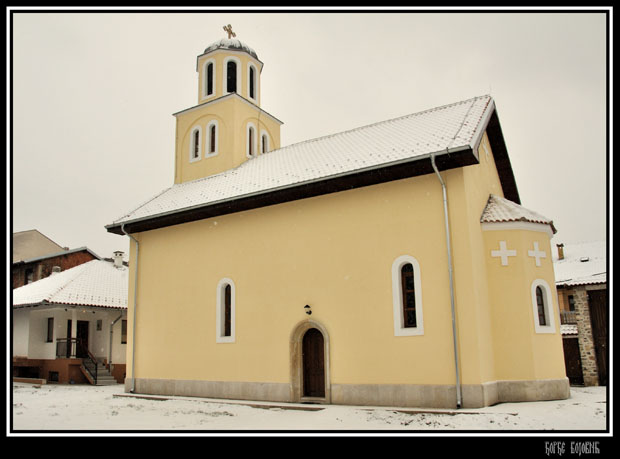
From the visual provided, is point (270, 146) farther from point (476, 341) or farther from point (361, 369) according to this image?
point (476, 341)

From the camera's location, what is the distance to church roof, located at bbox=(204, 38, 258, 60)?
21.5m

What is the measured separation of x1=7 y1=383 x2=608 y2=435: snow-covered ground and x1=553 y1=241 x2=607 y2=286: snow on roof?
20.4ft

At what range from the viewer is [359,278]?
13.1 meters

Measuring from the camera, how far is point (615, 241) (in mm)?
6492

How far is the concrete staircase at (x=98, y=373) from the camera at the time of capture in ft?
68.8

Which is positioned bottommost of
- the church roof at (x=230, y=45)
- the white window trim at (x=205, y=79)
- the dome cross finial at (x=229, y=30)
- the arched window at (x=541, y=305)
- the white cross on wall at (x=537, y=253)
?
the arched window at (x=541, y=305)

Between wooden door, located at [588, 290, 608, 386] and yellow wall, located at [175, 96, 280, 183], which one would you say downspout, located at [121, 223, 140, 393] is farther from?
wooden door, located at [588, 290, 608, 386]

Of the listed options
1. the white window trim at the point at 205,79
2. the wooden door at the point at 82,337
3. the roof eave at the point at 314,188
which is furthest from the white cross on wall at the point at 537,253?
the wooden door at the point at 82,337

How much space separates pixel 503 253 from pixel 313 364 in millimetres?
5575

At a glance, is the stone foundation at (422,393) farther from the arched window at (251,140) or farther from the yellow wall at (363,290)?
the arched window at (251,140)

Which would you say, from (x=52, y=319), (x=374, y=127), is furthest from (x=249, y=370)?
(x=52, y=319)

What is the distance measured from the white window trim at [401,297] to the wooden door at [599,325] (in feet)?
32.4

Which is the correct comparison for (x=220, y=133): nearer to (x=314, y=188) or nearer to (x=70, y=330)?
(x=314, y=188)

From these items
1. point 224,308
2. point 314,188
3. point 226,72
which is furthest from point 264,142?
point 224,308
